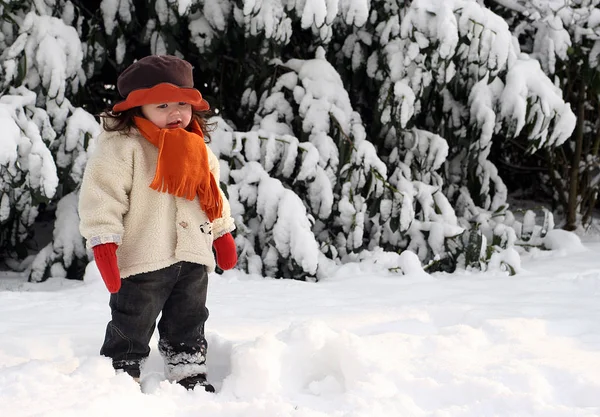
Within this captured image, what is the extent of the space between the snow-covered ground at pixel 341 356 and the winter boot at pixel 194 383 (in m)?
0.05

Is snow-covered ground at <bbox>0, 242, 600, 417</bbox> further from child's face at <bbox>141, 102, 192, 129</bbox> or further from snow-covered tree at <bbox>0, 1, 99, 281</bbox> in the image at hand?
child's face at <bbox>141, 102, 192, 129</bbox>

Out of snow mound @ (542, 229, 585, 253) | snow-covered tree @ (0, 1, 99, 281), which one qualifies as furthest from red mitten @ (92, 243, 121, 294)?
snow mound @ (542, 229, 585, 253)

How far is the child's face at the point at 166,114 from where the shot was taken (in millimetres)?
1889

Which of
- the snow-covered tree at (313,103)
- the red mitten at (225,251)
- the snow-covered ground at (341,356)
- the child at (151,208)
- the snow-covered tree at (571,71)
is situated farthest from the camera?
the snow-covered tree at (571,71)

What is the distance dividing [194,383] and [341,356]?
1.44 feet

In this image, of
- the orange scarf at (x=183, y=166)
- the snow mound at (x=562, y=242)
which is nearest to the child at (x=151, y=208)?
the orange scarf at (x=183, y=166)

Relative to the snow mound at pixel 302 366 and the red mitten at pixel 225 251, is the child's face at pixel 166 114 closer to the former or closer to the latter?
the red mitten at pixel 225 251

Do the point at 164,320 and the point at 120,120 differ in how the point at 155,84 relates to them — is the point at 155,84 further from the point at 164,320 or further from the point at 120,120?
the point at 164,320

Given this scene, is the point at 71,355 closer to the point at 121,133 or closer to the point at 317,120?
the point at 121,133

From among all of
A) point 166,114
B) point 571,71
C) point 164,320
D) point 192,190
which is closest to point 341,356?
point 164,320

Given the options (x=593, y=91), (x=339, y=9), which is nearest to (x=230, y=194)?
(x=339, y=9)

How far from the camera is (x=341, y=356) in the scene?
6.39 feet

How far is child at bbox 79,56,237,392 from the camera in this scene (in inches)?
71.5

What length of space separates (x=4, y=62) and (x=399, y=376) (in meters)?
2.47
